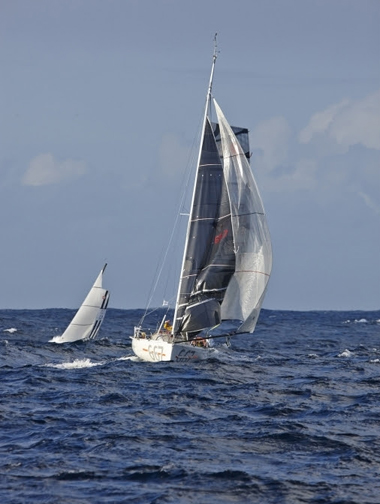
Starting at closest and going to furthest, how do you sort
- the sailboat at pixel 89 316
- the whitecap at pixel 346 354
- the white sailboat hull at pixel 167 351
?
the white sailboat hull at pixel 167 351, the whitecap at pixel 346 354, the sailboat at pixel 89 316

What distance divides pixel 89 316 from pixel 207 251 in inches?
703

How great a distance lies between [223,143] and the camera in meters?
45.4

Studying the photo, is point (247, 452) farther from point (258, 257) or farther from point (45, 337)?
point (45, 337)

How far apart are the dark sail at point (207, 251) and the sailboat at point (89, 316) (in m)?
16.0

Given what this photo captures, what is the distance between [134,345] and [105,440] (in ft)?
67.0

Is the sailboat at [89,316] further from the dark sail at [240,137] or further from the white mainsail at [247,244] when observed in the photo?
the dark sail at [240,137]

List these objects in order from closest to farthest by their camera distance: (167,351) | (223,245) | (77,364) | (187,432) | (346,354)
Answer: (187,432)
(167,351)
(77,364)
(223,245)
(346,354)

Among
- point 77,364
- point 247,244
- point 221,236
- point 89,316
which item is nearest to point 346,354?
point 247,244

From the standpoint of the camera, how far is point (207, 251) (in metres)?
45.0

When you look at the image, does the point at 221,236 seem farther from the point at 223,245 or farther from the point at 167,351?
the point at 167,351

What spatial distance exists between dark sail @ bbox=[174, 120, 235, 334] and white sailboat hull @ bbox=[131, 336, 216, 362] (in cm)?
105

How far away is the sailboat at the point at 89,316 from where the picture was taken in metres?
59.7

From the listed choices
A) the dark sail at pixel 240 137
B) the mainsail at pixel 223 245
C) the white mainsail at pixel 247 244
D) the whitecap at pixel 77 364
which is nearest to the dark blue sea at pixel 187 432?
→ the whitecap at pixel 77 364

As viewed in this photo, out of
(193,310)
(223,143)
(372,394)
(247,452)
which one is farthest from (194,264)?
(247,452)
